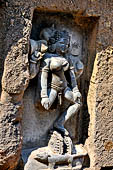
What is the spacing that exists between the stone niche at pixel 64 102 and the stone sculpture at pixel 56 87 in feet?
0.26

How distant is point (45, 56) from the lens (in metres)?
3.08

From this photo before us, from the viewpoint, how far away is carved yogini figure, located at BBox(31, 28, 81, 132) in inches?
120

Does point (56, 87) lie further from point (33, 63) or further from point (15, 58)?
point (15, 58)

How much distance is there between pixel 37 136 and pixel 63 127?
0.26 metres

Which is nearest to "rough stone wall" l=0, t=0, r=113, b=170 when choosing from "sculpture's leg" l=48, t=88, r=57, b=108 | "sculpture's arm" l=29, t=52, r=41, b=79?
"sculpture's arm" l=29, t=52, r=41, b=79

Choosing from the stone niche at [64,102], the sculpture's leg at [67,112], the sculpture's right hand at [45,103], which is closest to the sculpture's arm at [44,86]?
the sculpture's right hand at [45,103]

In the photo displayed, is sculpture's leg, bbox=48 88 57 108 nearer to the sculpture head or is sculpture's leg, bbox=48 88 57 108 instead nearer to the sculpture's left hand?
the sculpture's left hand

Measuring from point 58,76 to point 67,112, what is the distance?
0.36 meters

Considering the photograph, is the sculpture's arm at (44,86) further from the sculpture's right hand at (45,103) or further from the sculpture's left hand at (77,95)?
the sculpture's left hand at (77,95)

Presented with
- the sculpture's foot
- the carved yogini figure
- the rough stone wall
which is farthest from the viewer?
the sculpture's foot

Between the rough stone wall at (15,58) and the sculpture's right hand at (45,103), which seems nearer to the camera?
the rough stone wall at (15,58)

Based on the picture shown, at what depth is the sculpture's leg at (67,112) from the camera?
10.5 ft

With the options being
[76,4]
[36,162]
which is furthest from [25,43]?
[36,162]

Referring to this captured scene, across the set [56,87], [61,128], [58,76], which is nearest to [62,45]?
[58,76]
